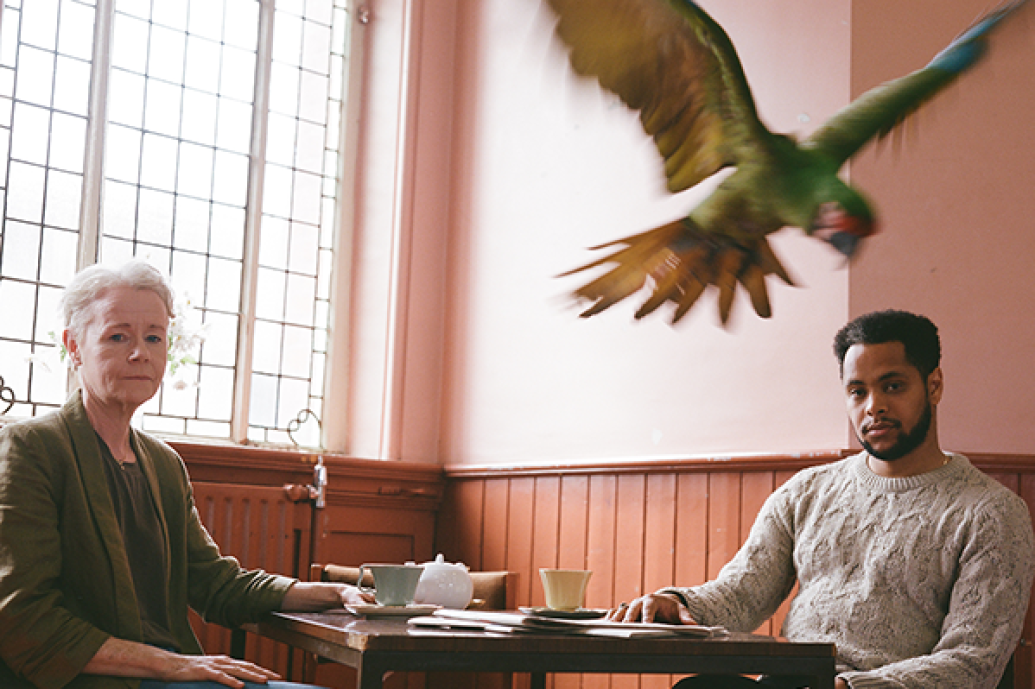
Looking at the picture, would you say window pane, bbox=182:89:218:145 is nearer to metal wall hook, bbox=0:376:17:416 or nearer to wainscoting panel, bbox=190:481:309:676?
metal wall hook, bbox=0:376:17:416

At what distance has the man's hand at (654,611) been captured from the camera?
1.89 metres

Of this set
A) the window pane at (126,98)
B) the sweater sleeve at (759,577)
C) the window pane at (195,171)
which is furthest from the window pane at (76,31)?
the sweater sleeve at (759,577)

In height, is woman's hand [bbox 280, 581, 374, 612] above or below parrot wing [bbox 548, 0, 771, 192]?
below

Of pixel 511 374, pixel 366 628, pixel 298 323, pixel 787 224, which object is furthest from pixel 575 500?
pixel 366 628

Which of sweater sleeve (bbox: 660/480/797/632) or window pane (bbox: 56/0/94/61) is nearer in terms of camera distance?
sweater sleeve (bbox: 660/480/797/632)

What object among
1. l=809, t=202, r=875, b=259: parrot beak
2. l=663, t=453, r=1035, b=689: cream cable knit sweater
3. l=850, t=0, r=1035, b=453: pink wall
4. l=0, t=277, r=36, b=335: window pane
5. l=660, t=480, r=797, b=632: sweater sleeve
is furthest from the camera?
l=0, t=277, r=36, b=335: window pane

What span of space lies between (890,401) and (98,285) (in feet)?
4.98

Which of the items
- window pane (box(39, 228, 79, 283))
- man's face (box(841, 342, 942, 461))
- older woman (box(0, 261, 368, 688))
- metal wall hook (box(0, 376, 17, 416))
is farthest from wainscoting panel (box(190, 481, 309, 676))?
man's face (box(841, 342, 942, 461))

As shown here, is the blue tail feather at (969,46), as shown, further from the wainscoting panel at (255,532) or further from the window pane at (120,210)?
the window pane at (120,210)

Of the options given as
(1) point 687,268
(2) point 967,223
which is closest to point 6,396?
(1) point 687,268

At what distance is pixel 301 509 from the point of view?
376 cm

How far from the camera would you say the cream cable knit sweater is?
1.88 metres

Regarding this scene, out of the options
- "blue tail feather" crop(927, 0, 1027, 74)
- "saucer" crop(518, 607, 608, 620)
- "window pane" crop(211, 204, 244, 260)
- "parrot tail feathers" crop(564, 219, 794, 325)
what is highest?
"blue tail feather" crop(927, 0, 1027, 74)

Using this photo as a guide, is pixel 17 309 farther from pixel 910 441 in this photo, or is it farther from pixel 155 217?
pixel 910 441
